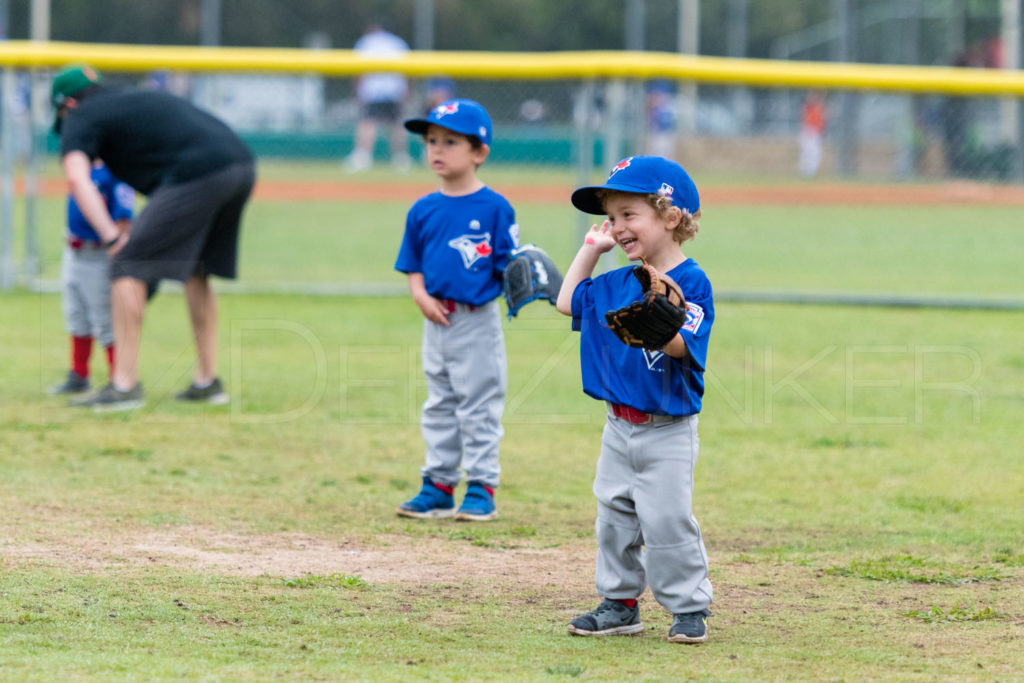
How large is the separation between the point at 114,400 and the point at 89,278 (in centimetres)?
75

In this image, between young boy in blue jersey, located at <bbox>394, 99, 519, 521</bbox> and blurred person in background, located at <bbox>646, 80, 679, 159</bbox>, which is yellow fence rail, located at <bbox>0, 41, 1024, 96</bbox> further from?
young boy in blue jersey, located at <bbox>394, 99, 519, 521</bbox>

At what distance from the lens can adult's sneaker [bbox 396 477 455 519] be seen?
5133 mm

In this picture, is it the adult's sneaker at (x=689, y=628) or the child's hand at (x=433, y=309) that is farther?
the child's hand at (x=433, y=309)

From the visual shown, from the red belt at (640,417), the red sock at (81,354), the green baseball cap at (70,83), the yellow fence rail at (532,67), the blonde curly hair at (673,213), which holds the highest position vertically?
the yellow fence rail at (532,67)

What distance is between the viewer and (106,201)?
24.2ft

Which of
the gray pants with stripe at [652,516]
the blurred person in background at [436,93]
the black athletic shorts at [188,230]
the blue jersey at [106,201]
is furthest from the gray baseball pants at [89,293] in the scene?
the blurred person in background at [436,93]

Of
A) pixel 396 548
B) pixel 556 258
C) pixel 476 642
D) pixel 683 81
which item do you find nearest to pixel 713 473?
pixel 396 548

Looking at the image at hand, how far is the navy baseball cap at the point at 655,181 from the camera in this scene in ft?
11.7

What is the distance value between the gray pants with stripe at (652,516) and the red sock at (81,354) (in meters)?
4.53

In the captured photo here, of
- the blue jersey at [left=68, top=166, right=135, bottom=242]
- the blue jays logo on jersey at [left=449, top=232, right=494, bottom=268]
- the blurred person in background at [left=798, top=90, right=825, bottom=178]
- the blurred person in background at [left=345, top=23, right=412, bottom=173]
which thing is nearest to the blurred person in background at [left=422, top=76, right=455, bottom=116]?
the blurred person in background at [left=345, top=23, right=412, bottom=173]

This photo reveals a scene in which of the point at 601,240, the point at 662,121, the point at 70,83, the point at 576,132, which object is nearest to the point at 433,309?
the point at 601,240

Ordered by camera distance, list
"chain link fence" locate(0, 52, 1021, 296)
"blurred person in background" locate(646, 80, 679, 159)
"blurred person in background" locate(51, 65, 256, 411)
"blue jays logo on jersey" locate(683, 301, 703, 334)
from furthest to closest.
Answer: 1. "blurred person in background" locate(646, 80, 679, 159)
2. "chain link fence" locate(0, 52, 1021, 296)
3. "blurred person in background" locate(51, 65, 256, 411)
4. "blue jays logo on jersey" locate(683, 301, 703, 334)

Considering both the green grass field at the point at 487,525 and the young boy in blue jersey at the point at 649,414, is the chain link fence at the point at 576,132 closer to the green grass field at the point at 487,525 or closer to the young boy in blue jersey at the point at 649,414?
the green grass field at the point at 487,525

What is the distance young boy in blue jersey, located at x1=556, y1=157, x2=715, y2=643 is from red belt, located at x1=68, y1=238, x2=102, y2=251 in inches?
169
